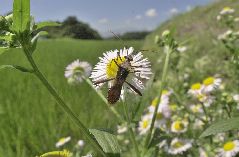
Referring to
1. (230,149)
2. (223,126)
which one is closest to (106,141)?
(223,126)

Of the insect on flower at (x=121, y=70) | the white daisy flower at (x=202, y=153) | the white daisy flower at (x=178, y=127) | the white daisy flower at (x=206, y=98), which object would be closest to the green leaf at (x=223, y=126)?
the insect on flower at (x=121, y=70)

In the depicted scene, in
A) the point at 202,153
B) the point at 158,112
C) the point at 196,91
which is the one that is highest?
the point at 196,91

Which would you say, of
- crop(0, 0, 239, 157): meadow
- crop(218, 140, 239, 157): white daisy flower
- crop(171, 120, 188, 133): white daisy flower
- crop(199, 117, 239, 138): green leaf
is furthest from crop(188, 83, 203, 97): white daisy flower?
crop(199, 117, 239, 138): green leaf

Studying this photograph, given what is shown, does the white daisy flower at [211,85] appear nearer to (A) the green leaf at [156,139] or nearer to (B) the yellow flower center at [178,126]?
(B) the yellow flower center at [178,126]

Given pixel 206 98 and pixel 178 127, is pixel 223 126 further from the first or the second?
pixel 178 127

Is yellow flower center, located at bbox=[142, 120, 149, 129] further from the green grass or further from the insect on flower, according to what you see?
the insect on flower
